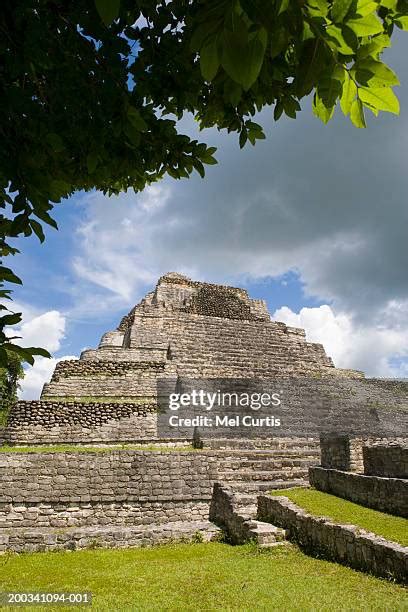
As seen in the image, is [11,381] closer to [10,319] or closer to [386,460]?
[386,460]

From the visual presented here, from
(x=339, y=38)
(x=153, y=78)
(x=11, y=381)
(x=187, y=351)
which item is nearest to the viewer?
(x=339, y=38)

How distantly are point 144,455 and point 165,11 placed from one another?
10802 millimetres

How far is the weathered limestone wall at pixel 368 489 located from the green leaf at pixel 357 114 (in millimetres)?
8006

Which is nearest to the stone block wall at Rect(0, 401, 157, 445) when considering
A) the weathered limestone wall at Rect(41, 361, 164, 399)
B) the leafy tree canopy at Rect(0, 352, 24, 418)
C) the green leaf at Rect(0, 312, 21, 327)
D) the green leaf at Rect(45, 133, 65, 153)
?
the weathered limestone wall at Rect(41, 361, 164, 399)

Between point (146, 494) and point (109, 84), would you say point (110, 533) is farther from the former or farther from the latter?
point (109, 84)

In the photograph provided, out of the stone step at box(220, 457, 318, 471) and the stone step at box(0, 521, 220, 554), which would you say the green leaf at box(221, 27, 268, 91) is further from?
the stone step at box(220, 457, 318, 471)

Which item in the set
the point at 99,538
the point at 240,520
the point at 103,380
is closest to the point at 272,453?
the point at 240,520

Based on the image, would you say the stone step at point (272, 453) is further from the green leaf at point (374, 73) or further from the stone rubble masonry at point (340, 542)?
the green leaf at point (374, 73)

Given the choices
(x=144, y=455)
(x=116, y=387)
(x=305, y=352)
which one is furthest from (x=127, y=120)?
(x=305, y=352)

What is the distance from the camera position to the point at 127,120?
2645mm

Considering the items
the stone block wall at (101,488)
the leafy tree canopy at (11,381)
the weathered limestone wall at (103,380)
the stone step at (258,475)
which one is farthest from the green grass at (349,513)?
the leafy tree canopy at (11,381)

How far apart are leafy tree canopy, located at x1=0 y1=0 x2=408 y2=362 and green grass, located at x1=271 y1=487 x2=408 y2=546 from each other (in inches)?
249

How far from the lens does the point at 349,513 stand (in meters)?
8.01

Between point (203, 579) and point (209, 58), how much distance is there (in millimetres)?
6659
